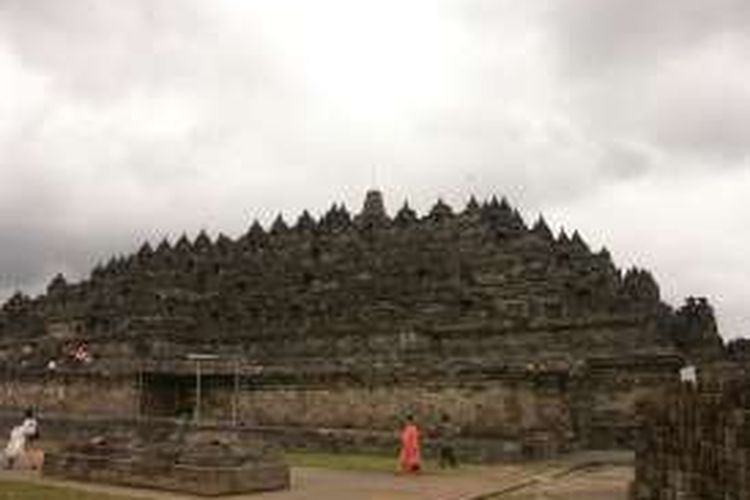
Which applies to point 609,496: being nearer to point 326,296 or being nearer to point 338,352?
point 338,352

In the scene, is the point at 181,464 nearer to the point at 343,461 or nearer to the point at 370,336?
the point at 343,461

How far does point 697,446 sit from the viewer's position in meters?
13.9

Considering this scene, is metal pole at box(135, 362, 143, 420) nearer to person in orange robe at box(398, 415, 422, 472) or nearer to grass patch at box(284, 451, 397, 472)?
grass patch at box(284, 451, 397, 472)

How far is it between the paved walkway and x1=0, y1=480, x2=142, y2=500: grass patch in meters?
0.50

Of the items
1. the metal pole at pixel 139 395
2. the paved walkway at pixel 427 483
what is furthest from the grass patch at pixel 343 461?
the metal pole at pixel 139 395

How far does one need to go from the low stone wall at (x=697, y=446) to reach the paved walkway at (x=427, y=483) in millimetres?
2330

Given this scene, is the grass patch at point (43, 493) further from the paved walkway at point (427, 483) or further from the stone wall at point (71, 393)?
the stone wall at point (71, 393)

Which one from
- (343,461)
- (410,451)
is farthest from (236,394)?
(410,451)

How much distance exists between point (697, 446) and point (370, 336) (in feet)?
84.5

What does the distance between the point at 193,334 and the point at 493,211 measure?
43.6 feet

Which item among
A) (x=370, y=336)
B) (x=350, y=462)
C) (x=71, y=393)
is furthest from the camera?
(x=370, y=336)

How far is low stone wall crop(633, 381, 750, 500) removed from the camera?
482 inches

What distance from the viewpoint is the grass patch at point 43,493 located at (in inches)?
666

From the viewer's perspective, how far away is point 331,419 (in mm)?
29531
